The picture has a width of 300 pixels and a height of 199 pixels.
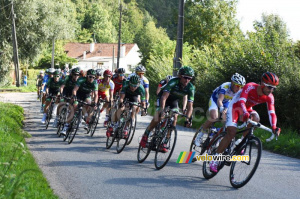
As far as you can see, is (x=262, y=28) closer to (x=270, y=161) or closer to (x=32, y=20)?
(x=270, y=161)

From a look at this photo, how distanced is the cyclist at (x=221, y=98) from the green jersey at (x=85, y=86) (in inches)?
156

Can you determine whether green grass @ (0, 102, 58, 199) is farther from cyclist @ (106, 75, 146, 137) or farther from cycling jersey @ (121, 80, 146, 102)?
cycling jersey @ (121, 80, 146, 102)

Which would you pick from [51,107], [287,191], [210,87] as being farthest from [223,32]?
[287,191]

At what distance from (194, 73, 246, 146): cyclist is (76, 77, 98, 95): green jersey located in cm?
397

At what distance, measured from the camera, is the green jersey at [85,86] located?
12.5 m

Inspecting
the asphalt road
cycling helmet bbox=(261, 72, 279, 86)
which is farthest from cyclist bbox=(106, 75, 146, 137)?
A: cycling helmet bbox=(261, 72, 279, 86)

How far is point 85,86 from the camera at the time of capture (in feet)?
41.9

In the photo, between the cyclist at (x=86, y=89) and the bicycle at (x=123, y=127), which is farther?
the cyclist at (x=86, y=89)

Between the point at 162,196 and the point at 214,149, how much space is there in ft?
6.04

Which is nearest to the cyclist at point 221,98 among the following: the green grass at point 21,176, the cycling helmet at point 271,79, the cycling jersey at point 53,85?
the cycling helmet at point 271,79

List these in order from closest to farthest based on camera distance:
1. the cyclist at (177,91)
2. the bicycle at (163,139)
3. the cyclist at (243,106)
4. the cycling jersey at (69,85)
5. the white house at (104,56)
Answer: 1. the cyclist at (243,106)
2. the bicycle at (163,139)
3. the cyclist at (177,91)
4. the cycling jersey at (69,85)
5. the white house at (104,56)

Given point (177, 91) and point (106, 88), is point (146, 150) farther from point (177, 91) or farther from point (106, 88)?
point (106, 88)

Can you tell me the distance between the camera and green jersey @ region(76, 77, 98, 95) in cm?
1253

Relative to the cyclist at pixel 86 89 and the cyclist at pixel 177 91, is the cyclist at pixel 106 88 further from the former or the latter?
the cyclist at pixel 177 91
